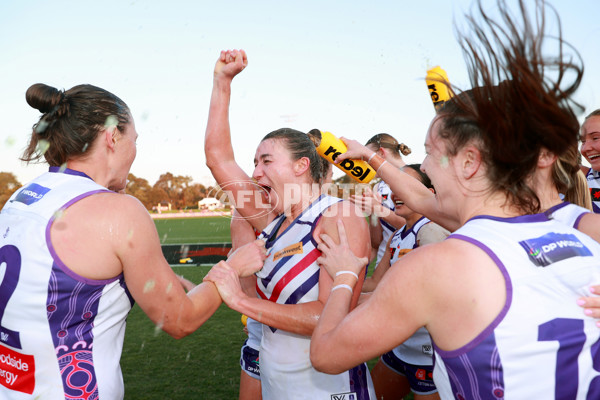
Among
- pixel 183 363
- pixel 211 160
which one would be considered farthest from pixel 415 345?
pixel 183 363

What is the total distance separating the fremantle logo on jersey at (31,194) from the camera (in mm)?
1858

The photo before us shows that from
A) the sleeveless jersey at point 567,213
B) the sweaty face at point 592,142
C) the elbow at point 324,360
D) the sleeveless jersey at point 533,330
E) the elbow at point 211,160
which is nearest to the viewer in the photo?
the sleeveless jersey at point 533,330

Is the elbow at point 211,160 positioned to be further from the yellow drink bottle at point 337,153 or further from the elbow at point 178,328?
the elbow at point 178,328

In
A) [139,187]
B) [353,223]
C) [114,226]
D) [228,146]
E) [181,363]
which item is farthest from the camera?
[139,187]

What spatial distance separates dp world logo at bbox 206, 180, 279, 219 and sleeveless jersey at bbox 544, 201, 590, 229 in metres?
1.68

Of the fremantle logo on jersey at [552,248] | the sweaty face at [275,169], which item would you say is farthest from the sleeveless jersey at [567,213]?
the sweaty face at [275,169]

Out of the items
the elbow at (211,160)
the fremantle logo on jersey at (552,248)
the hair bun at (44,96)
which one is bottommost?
the fremantle logo on jersey at (552,248)

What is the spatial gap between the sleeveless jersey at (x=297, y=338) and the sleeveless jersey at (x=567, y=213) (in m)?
1.17

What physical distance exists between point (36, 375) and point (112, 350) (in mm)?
297

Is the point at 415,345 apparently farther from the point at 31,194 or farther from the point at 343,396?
the point at 31,194

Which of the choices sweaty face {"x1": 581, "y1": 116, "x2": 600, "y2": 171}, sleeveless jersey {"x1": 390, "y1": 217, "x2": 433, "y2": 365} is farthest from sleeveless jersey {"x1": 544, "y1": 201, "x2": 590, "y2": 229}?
sweaty face {"x1": 581, "y1": 116, "x2": 600, "y2": 171}

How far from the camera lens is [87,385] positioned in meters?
1.86

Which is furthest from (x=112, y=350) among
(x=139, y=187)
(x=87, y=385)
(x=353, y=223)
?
(x=139, y=187)

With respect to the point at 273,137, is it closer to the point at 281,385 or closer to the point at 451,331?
the point at 281,385
